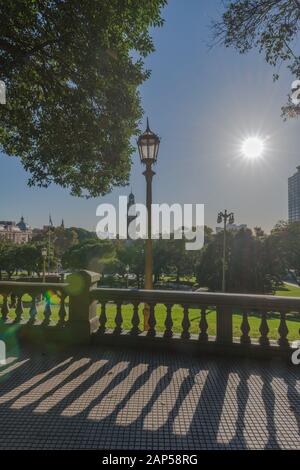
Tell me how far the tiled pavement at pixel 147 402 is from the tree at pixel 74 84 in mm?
4241

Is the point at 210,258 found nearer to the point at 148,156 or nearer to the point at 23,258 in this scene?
the point at 23,258

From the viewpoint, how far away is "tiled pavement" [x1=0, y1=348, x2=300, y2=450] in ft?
9.12

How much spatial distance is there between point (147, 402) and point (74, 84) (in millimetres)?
5850

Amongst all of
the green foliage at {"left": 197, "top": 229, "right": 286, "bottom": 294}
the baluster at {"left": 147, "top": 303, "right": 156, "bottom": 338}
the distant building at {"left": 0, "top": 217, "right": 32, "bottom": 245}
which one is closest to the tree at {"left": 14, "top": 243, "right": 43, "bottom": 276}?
the green foliage at {"left": 197, "top": 229, "right": 286, "bottom": 294}

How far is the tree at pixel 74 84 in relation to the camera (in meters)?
4.75

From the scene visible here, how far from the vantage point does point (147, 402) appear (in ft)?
11.2

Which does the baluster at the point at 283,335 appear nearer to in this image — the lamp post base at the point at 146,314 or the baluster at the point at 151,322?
the baluster at the point at 151,322

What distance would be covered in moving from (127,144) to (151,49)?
1956 millimetres

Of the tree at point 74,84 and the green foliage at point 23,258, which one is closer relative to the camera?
the tree at point 74,84

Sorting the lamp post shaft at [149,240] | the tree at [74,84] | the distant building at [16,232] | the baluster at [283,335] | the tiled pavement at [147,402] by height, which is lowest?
the tiled pavement at [147,402]

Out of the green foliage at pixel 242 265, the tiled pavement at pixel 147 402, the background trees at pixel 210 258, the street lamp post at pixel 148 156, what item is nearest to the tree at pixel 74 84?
the street lamp post at pixel 148 156

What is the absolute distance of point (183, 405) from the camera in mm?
3359

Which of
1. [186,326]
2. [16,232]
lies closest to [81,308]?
[186,326]
